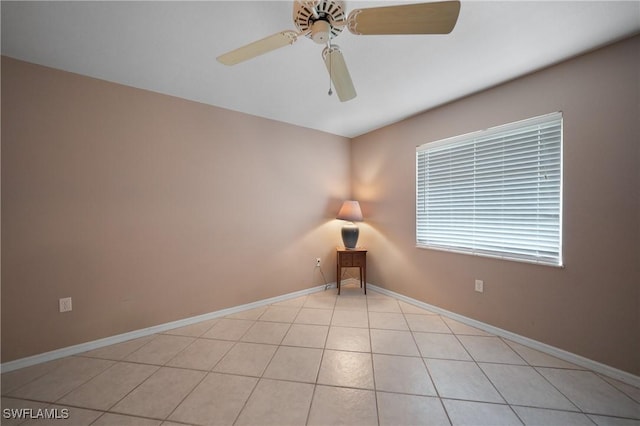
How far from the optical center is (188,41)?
1595 millimetres

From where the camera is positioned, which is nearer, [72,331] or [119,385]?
[119,385]

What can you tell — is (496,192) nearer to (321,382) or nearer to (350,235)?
(350,235)

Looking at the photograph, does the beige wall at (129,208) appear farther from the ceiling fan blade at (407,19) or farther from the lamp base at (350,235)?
the ceiling fan blade at (407,19)

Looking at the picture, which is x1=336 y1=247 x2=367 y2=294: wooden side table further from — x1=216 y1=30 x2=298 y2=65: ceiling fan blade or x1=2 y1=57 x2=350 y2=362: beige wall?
x1=216 y1=30 x2=298 y2=65: ceiling fan blade

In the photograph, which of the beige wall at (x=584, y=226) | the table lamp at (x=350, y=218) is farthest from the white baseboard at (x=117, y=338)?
the beige wall at (x=584, y=226)

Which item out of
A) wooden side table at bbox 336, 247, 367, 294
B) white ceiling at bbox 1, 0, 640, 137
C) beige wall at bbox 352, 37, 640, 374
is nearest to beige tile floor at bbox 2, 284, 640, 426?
beige wall at bbox 352, 37, 640, 374

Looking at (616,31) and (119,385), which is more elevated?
(616,31)

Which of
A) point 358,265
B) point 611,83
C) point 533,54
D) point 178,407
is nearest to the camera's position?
point 178,407

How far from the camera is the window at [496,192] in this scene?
1878 mm

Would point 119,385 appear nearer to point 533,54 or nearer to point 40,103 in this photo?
point 40,103

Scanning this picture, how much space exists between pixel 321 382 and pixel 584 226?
2.27m

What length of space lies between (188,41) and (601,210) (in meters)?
3.21

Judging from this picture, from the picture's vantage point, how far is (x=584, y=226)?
1710mm

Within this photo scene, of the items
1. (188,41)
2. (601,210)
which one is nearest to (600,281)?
(601,210)
